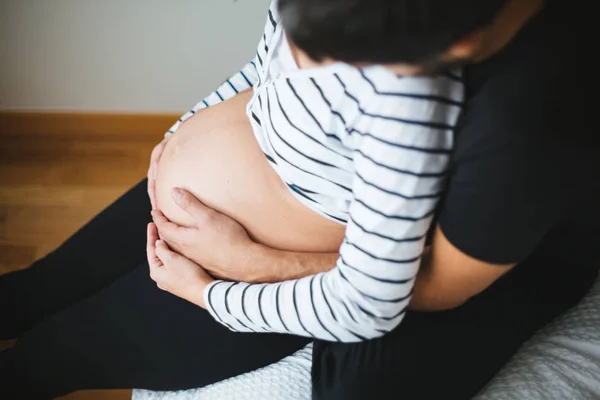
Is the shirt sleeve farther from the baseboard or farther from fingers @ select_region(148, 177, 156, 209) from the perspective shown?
the baseboard

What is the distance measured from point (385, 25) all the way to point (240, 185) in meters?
0.39

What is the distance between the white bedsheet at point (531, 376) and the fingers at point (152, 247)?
18 centimetres

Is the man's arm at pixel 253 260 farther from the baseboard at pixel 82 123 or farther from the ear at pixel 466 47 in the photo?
the baseboard at pixel 82 123

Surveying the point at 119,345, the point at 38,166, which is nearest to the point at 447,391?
the point at 119,345

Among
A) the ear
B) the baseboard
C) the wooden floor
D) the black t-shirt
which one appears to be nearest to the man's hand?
the black t-shirt

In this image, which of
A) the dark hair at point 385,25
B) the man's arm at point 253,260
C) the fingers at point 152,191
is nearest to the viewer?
the dark hair at point 385,25

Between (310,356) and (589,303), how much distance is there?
1.36ft

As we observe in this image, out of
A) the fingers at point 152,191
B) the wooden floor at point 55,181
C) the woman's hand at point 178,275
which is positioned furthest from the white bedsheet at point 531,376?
the wooden floor at point 55,181

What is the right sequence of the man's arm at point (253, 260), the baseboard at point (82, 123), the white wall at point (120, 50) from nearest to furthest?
the man's arm at point (253, 260)
the white wall at point (120, 50)
the baseboard at point (82, 123)

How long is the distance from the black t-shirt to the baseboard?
1.25 m

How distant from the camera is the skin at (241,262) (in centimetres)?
62

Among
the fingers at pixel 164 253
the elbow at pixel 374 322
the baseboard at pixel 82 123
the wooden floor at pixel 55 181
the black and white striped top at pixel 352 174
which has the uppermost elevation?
the black and white striped top at pixel 352 174

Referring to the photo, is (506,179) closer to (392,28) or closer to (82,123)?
(392,28)

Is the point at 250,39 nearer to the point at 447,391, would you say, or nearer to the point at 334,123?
the point at 334,123
